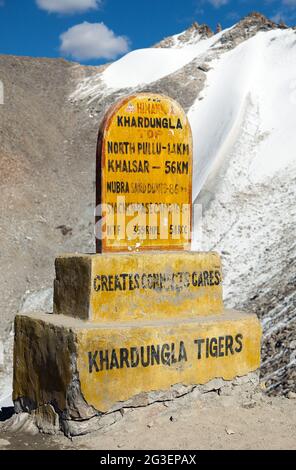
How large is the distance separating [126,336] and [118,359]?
0.21 meters

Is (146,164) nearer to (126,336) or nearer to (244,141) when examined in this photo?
(126,336)

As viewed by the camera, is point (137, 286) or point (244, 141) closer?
point (137, 286)

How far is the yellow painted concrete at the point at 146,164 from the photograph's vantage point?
612cm

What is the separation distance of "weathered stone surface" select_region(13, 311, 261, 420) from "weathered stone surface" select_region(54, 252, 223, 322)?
0.20 m

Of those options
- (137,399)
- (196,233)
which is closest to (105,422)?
(137,399)

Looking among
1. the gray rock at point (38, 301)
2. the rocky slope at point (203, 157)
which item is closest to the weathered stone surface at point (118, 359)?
the rocky slope at point (203, 157)

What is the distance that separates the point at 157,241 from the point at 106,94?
22882 mm

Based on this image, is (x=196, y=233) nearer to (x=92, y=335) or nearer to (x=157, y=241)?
(x=157, y=241)

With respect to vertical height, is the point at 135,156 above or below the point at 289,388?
above

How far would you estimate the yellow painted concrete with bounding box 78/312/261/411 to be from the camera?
529cm

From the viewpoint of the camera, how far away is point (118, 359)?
17.8 ft

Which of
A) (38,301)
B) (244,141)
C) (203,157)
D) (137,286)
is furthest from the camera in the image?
(203,157)

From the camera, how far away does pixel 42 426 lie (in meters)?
5.64

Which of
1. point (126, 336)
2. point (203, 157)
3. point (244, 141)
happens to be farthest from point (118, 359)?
point (203, 157)
